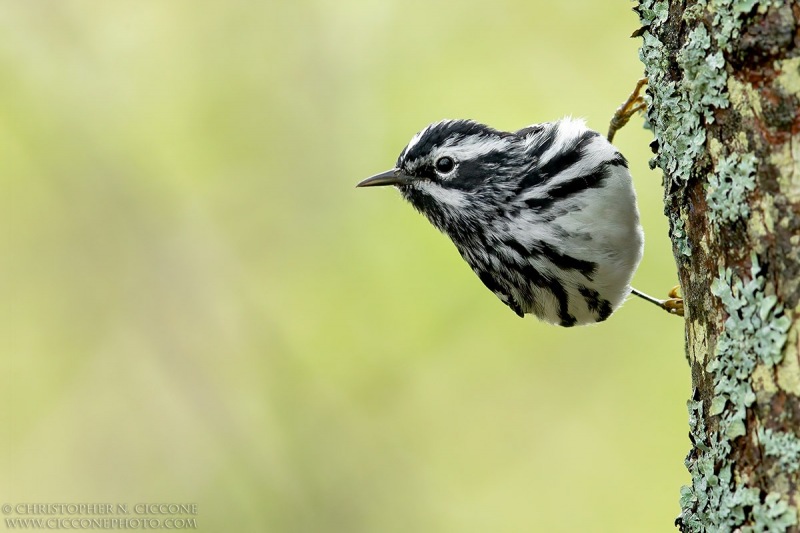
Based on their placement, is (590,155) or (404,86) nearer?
(590,155)

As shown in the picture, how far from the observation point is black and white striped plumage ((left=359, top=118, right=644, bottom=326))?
3822mm

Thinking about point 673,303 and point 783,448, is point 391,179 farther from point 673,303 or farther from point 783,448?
point 783,448

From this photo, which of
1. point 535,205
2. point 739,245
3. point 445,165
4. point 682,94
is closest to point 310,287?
point 445,165

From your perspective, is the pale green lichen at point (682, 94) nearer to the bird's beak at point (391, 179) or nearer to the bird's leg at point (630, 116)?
the bird's beak at point (391, 179)

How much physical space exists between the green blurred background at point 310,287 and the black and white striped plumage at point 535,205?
1443 millimetres

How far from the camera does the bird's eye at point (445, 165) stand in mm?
4023

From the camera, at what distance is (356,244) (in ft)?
18.7

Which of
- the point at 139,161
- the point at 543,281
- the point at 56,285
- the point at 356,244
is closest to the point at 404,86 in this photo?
the point at 356,244

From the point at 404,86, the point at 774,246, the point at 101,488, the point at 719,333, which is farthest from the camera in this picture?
the point at 101,488

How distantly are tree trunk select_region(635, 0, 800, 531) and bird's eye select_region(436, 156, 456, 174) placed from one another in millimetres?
1569

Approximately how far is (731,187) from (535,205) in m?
1.63

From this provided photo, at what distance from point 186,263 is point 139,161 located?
0.76 metres

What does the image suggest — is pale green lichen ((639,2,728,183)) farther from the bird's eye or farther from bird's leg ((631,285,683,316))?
bird's leg ((631,285,683,316))

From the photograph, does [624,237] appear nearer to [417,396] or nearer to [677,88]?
[677,88]
